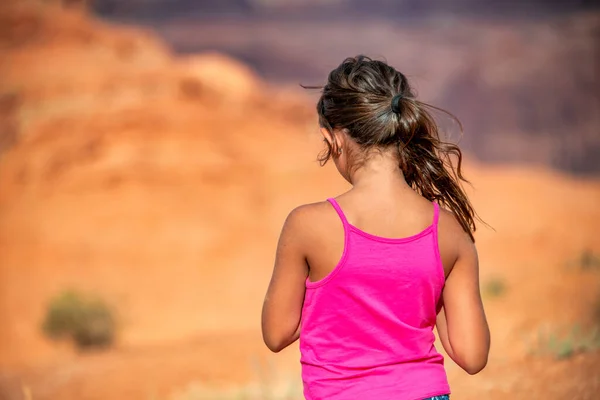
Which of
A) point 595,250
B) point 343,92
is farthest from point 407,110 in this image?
point 595,250

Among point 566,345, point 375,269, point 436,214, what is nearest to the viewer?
point 375,269

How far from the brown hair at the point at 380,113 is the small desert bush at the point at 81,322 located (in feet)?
30.1

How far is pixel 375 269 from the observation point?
1620mm

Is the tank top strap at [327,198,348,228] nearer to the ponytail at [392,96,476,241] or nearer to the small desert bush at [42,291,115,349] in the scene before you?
the ponytail at [392,96,476,241]

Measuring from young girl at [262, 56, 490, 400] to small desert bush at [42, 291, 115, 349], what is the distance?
913cm

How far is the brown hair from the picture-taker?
1.76m

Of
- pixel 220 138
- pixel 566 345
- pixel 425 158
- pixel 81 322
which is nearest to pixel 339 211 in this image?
pixel 425 158

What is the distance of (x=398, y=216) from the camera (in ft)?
5.55

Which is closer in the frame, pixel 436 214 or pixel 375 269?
pixel 375 269

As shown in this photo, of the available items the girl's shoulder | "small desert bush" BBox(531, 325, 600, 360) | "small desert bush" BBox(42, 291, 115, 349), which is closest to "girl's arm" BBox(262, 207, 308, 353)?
the girl's shoulder

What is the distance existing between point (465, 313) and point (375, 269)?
11.5 inches

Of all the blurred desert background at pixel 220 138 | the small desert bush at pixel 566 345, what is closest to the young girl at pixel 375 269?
the small desert bush at pixel 566 345

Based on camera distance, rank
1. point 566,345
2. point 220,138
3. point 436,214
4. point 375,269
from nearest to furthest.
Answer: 1. point 375,269
2. point 436,214
3. point 566,345
4. point 220,138

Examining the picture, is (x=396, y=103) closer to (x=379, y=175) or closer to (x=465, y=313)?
(x=379, y=175)
